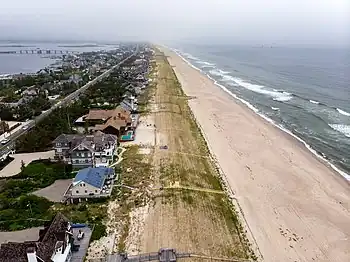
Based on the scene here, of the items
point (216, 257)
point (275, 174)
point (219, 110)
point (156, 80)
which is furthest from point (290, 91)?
point (216, 257)

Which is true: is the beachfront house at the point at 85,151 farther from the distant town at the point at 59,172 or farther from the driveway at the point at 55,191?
the driveway at the point at 55,191

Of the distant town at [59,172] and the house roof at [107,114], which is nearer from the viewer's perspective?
the distant town at [59,172]

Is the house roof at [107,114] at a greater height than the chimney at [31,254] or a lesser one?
lesser

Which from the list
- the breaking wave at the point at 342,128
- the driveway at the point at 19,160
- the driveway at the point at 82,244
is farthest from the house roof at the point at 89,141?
the breaking wave at the point at 342,128

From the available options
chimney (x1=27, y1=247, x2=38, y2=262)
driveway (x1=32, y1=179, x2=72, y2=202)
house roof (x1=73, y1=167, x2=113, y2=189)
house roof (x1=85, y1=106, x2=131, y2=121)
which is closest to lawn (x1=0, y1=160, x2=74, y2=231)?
driveway (x1=32, y1=179, x2=72, y2=202)

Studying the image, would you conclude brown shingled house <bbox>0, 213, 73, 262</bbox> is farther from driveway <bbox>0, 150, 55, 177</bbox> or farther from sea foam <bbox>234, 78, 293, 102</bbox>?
sea foam <bbox>234, 78, 293, 102</bbox>

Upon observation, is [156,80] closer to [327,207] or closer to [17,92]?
[17,92]

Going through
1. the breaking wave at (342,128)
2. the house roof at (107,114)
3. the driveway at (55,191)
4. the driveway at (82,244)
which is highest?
the house roof at (107,114)
